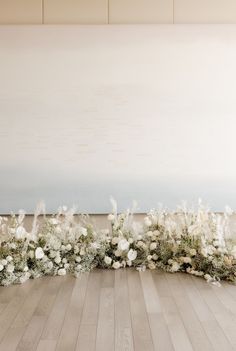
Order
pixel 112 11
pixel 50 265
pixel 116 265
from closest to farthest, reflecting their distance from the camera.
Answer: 1. pixel 50 265
2. pixel 116 265
3. pixel 112 11

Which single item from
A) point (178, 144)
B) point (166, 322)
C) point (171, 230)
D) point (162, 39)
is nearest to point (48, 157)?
point (178, 144)

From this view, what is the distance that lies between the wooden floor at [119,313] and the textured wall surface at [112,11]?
4.85m

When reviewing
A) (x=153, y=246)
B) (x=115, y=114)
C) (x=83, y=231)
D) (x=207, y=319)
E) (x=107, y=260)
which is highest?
(x=115, y=114)

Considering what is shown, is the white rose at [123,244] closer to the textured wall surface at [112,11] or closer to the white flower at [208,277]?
the white flower at [208,277]

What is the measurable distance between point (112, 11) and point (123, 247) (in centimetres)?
476

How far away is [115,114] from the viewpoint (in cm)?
793

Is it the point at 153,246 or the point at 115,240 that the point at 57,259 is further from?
the point at 153,246

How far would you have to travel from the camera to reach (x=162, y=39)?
7898mm

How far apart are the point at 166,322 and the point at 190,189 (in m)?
5.03

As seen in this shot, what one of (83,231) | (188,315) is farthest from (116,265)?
(188,315)

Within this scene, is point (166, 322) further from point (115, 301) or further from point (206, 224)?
point (206, 224)

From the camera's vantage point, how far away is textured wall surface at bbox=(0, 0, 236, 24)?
25.7 ft

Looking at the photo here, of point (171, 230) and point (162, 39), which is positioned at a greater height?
point (162, 39)

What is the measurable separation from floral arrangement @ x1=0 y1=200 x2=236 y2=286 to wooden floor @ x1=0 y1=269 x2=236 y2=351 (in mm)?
138
